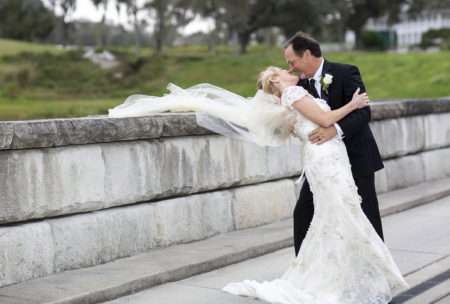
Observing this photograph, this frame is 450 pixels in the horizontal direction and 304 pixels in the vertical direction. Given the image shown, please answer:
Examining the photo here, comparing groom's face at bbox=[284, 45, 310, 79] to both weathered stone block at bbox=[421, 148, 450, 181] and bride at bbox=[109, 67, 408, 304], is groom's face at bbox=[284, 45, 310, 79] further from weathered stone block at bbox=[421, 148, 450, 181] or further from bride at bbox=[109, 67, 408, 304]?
weathered stone block at bbox=[421, 148, 450, 181]

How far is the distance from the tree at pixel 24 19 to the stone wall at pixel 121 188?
67.2 meters

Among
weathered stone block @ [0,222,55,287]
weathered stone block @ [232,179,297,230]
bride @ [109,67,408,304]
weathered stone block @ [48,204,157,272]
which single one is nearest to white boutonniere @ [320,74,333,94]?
bride @ [109,67,408,304]

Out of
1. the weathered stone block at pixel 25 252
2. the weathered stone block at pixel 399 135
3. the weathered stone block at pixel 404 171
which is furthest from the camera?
the weathered stone block at pixel 404 171

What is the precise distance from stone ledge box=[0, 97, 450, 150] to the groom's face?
1.88 meters

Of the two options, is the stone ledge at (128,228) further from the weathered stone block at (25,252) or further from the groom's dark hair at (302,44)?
the groom's dark hair at (302,44)

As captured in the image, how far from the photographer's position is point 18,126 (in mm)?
5730

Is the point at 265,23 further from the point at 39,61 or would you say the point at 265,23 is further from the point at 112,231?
the point at 112,231

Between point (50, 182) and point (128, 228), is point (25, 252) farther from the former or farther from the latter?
point (128, 228)

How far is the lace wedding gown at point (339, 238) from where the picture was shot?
537 cm

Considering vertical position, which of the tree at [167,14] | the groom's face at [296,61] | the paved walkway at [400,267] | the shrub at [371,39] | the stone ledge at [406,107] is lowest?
the paved walkway at [400,267]

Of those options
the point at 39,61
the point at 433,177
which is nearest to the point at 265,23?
the point at 39,61

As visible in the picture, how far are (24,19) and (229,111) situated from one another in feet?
232

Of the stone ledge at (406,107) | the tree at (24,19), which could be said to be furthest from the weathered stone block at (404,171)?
the tree at (24,19)

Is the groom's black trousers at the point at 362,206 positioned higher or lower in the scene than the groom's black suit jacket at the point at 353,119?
lower
